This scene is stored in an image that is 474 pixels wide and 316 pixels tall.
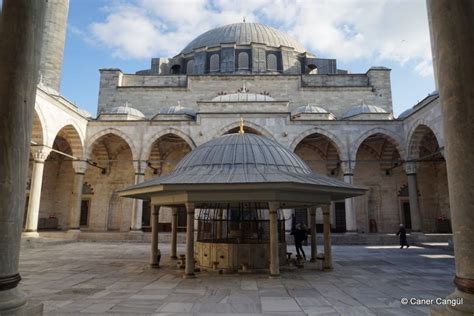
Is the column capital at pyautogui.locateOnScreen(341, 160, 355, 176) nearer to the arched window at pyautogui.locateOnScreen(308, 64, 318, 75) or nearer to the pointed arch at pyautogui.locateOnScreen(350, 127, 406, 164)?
the pointed arch at pyautogui.locateOnScreen(350, 127, 406, 164)

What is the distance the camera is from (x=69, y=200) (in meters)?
20.8

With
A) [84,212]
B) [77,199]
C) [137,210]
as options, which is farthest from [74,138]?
[84,212]

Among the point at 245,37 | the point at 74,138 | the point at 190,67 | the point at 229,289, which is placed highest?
the point at 245,37

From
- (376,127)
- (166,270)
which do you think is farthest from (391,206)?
(166,270)

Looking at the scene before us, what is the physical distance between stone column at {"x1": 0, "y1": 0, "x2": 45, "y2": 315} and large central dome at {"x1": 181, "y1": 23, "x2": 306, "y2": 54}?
Result: 24221 mm

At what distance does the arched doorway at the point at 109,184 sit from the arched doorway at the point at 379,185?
14089 mm

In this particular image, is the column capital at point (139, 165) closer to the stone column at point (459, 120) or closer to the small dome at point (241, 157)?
the small dome at point (241, 157)

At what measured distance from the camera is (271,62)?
25312 millimetres

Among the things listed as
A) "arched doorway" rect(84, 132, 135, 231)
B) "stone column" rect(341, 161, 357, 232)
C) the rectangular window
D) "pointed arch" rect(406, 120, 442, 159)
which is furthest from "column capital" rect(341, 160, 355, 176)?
the rectangular window

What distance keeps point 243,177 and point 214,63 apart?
2014 cm

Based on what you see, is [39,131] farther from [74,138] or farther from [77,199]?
[77,199]

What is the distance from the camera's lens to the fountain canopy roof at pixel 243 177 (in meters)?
6.50

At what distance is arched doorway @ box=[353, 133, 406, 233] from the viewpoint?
19766mm

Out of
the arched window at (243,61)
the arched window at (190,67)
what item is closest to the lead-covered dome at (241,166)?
the arched window at (243,61)
